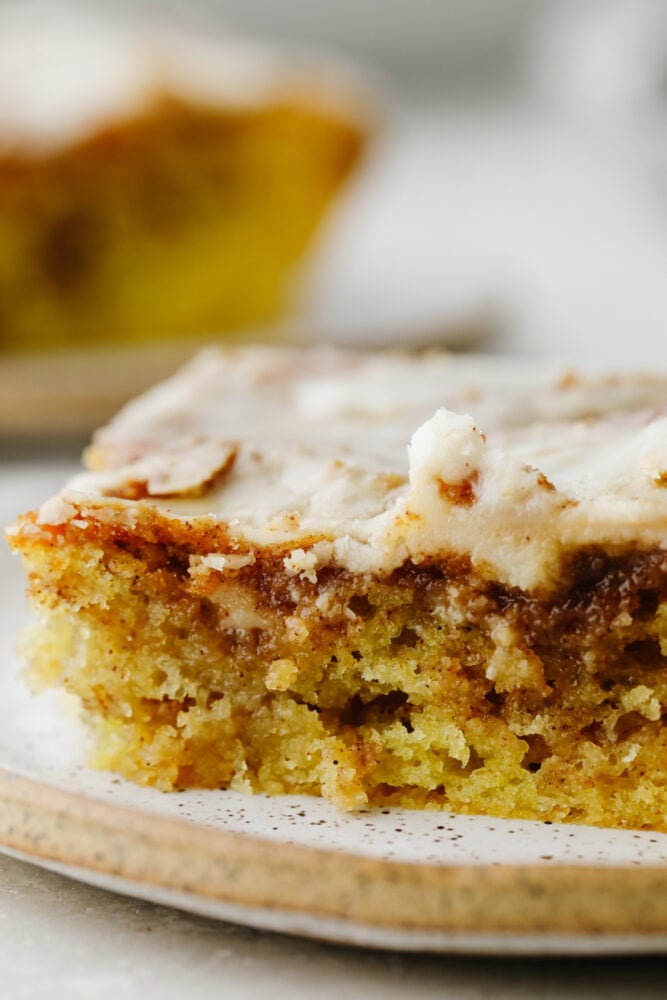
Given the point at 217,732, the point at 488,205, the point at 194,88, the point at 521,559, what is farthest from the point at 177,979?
the point at 488,205

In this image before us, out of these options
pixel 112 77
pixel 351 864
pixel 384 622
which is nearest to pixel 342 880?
pixel 351 864

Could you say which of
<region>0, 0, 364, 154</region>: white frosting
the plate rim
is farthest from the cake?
<region>0, 0, 364, 154</region>: white frosting

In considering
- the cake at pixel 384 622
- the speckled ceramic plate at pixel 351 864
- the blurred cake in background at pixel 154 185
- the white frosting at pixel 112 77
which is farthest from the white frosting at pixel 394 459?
the white frosting at pixel 112 77

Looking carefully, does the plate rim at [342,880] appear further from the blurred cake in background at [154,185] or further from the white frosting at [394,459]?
the blurred cake in background at [154,185]

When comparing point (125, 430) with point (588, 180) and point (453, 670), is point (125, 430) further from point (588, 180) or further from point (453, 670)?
point (588, 180)

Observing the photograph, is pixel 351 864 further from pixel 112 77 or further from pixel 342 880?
pixel 112 77

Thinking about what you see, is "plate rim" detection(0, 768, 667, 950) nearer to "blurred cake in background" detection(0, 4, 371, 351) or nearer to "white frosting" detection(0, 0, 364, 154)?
"blurred cake in background" detection(0, 4, 371, 351)

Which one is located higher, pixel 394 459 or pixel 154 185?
pixel 154 185
